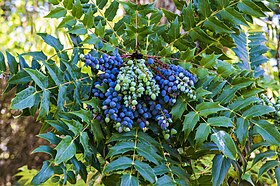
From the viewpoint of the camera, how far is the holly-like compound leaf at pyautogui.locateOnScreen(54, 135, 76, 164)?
503 mm

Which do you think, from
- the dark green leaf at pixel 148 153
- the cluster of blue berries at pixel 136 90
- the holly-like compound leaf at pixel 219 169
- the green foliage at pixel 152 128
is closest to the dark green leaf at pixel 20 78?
Answer: the green foliage at pixel 152 128

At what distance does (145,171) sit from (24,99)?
0.66ft

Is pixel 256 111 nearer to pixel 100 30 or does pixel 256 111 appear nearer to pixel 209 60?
pixel 209 60

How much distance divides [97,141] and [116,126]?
4 cm

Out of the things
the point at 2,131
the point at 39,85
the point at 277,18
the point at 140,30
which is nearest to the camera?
the point at 39,85

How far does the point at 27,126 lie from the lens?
3.13 m

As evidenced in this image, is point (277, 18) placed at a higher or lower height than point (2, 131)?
higher

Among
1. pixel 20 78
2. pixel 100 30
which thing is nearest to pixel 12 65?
pixel 20 78

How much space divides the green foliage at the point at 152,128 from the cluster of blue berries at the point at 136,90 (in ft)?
0.06

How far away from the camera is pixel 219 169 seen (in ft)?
1.95

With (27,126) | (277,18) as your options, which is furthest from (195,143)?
(27,126)

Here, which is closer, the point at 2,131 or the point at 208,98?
the point at 208,98

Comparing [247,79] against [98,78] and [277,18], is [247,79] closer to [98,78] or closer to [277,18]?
[98,78]

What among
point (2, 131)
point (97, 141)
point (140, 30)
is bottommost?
point (2, 131)
